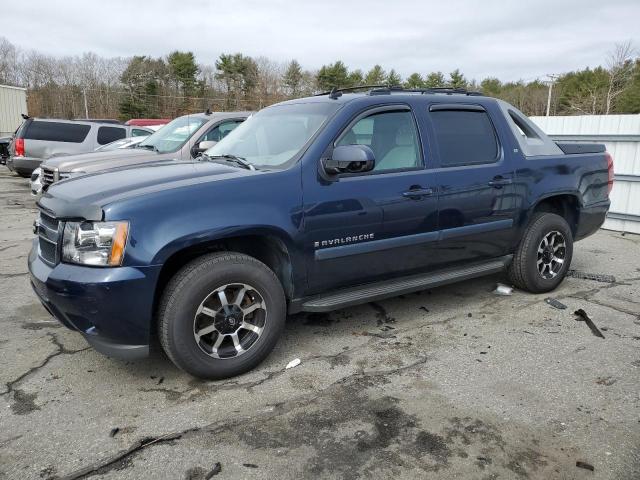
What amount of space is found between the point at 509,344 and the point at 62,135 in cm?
1321

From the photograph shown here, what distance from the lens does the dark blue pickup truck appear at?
2867 mm

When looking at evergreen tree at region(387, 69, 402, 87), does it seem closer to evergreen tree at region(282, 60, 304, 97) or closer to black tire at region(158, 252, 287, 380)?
black tire at region(158, 252, 287, 380)

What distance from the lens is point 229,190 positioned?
3115 mm

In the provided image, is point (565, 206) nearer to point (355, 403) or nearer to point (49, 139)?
point (355, 403)

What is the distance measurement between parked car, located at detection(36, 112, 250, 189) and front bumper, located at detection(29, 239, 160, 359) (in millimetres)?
4152

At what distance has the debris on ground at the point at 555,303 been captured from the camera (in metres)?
4.62

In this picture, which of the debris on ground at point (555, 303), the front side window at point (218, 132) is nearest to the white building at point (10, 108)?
the front side window at point (218, 132)

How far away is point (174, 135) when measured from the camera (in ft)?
25.4

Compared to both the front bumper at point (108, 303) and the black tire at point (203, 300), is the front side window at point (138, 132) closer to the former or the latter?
the front bumper at point (108, 303)

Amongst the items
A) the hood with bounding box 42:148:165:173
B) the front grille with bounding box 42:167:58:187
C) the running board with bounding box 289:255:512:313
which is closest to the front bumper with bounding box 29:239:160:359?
the running board with bounding box 289:255:512:313

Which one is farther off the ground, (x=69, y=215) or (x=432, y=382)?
(x=69, y=215)

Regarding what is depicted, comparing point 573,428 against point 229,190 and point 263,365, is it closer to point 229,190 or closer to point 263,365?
point 263,365

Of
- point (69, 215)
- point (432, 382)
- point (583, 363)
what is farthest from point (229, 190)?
point (583, 363)

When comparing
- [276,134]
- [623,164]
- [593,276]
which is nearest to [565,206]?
[593,276]
